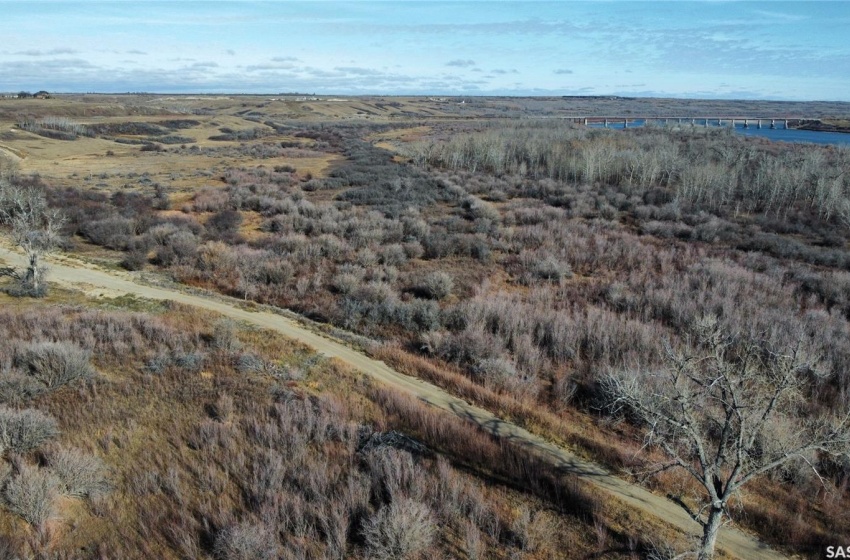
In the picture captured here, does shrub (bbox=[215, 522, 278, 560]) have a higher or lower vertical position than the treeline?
lower

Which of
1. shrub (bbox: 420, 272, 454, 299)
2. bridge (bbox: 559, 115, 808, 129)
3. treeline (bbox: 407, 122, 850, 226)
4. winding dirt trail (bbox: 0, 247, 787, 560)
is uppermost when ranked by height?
bridge (bbox: 559, 115, 808, 129)

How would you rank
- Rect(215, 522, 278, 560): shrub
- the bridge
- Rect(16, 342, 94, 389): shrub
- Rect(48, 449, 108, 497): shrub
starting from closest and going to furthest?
Rect(215, 522, 278, 560): shrub → Rect(48, 449, 108, 497): shrub → Rect(16, 342, 94, 389): shrub → the bridge

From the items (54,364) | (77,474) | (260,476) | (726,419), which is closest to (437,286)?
(260,476)

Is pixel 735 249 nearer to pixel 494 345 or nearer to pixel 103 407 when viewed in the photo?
pixel 494 345

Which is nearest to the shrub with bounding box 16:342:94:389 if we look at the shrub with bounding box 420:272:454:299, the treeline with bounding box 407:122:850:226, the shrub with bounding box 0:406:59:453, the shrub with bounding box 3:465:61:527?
the shrub with bounding box 0:406:59:453

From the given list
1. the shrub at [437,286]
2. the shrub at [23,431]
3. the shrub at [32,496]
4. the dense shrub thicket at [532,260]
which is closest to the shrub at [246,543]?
the shrub at [32,496]

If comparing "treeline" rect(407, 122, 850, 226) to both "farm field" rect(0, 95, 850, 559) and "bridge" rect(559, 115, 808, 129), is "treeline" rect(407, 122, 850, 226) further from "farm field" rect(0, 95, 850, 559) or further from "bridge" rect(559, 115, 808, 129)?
"bridge" rect(559, 115, 808, 129)
